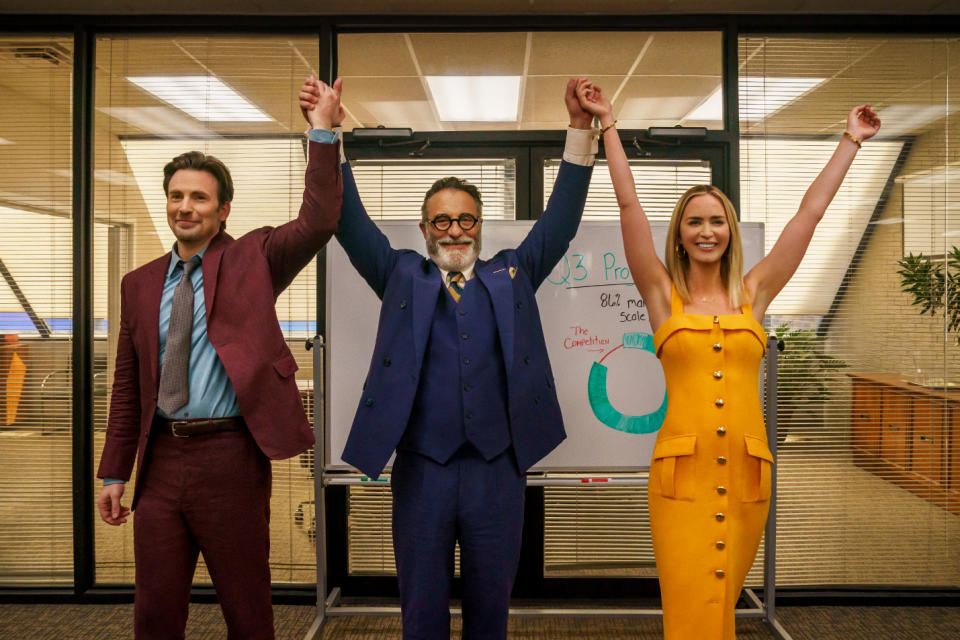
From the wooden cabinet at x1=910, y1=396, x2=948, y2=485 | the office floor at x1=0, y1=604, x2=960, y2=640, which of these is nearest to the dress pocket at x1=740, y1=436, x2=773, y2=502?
the office floor at x1=0, y1=604, x2=960, y2=640

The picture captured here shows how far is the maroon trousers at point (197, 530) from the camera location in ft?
4.89

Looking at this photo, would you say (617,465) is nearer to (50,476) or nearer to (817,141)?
(817,141)

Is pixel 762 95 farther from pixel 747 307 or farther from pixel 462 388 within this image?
pixel 462 388

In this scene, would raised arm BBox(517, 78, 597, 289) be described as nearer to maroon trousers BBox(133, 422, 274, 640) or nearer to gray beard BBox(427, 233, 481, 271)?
gray beard BBox(427, 233, 481, 271)

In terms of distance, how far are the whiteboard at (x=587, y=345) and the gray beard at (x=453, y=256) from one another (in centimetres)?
69

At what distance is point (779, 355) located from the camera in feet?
9.09

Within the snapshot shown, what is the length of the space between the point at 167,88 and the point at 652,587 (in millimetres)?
3068

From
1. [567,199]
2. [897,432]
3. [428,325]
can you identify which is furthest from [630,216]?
[897,432]

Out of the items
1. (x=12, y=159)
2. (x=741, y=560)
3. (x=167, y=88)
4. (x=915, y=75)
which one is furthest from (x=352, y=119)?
(x=915, y=75)

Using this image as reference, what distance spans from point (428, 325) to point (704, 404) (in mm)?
703

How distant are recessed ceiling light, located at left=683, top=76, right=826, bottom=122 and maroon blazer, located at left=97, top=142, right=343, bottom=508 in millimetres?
1959

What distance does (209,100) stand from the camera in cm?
281

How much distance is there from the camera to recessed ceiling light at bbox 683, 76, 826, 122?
2770 mm

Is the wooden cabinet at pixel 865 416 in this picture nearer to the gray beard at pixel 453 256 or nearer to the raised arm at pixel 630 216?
the raised arm at pixel 630 216
